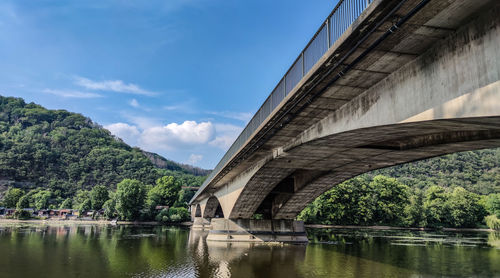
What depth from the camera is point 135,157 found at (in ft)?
549

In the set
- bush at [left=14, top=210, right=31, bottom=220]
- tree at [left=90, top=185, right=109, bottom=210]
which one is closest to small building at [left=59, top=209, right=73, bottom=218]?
tree at [left=90, top=185, right=109, bottom=210]

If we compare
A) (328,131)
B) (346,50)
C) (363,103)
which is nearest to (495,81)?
(346,50)

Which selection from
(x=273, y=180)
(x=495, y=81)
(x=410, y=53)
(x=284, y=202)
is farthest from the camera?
(x=284, y=202)

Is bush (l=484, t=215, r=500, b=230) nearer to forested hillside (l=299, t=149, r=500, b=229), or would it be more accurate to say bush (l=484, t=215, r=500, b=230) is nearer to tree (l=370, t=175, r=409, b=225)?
forested hillside (l=299, t=149, r=500, b=229)

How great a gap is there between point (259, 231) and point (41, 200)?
309ft

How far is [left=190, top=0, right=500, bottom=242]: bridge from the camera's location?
6664 millimetres

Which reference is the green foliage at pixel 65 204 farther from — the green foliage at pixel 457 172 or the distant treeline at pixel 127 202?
the green foliage at pixel 457 172

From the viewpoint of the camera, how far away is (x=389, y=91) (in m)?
9.70

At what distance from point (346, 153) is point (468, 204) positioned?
7602 centimetres

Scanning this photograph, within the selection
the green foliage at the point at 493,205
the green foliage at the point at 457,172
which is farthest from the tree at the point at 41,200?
the green foliage at the point at 457,172

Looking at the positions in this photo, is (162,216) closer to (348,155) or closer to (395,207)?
(395,207)

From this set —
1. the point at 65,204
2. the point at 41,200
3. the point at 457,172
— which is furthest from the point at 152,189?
the point at 457,172

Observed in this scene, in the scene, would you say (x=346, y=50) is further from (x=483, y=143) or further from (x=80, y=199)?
(x=80, y=199)

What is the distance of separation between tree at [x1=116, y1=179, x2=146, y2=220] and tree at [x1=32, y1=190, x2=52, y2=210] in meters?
38.0
